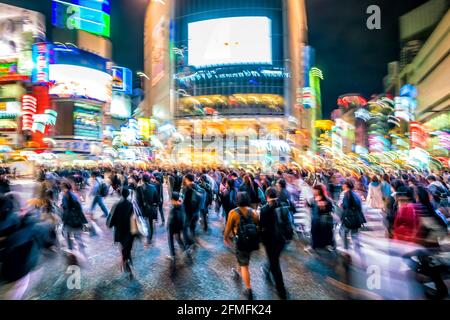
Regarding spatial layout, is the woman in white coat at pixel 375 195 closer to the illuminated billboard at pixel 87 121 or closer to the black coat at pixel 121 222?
the black coat at pixel 121 222

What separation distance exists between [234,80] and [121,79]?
60.3 metres

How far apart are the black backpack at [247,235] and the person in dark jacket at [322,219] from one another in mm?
1986

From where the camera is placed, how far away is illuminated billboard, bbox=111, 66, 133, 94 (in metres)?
105

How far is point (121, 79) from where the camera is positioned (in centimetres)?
10694

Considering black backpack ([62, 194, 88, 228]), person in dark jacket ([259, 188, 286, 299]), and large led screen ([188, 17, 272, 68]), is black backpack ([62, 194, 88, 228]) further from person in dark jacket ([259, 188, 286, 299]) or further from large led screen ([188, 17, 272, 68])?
large led screen ([188, 17, 272, 68])

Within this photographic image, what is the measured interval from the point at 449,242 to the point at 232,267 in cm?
552

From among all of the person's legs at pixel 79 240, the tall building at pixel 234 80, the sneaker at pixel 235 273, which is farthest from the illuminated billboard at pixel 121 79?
the sneaker at pixel 235 273

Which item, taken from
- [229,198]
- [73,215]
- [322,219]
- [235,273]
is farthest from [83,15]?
[235,273]

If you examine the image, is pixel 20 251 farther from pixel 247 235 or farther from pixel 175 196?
pixel 247 235

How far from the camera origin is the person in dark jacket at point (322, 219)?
6.45 meters

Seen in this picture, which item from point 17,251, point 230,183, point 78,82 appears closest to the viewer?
point 17,251

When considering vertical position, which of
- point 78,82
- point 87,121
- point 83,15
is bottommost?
point 87,121

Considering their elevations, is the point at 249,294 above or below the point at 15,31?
below

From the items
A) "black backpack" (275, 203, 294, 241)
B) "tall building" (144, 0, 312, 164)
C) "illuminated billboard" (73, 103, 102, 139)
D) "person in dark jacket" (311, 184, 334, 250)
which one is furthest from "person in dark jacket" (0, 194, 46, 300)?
"illuminated billboard" (73, 103, 102, 139)
